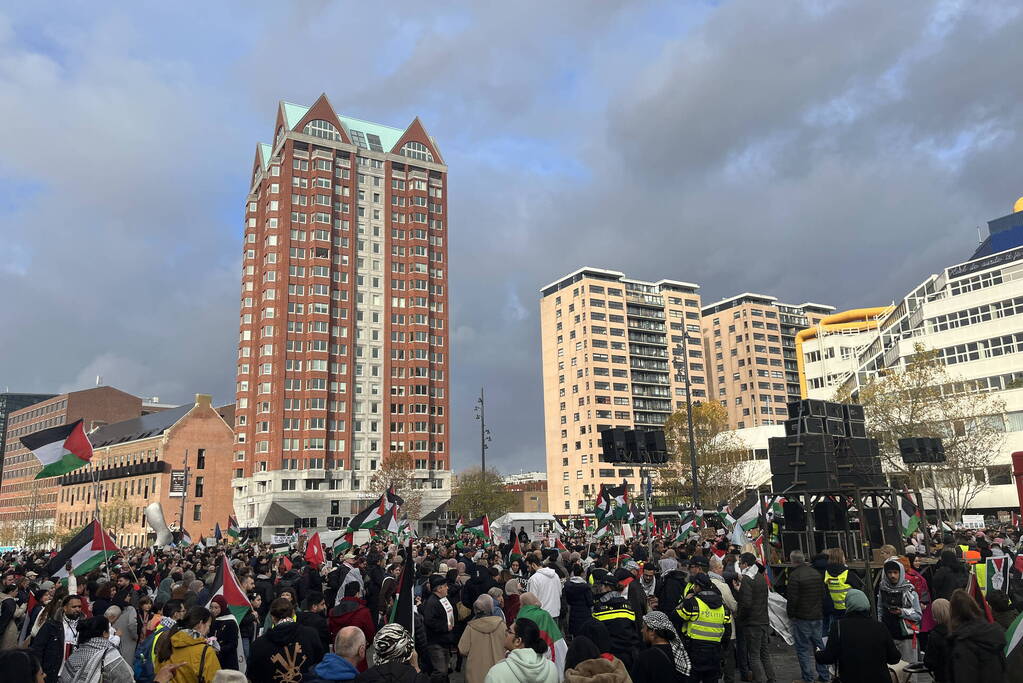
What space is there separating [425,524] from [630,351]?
57.1 m

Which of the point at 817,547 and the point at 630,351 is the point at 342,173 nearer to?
the point at 630,351

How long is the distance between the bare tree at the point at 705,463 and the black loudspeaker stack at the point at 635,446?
144ft

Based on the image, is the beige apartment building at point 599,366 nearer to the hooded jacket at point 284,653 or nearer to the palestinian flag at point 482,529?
the palestinian flag at point 482,529

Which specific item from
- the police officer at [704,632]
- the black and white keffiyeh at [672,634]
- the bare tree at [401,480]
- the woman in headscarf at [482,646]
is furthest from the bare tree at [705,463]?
the black and white keffiyeh at [672,634]

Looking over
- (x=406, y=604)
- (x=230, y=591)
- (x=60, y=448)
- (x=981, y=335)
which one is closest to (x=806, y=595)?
(x=406, y=604)

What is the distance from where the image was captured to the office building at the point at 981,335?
2344 inches

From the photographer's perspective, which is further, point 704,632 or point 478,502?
point 478,502

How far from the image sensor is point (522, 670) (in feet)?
19.6

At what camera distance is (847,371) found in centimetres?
9419

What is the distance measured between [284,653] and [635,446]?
20.4m

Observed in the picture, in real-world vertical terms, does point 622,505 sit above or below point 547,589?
above

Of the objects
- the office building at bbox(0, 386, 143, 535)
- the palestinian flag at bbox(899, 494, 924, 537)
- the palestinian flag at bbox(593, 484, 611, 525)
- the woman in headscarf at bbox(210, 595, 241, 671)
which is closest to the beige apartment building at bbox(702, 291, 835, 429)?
the office building at bbox(0, 386, 143, 535)

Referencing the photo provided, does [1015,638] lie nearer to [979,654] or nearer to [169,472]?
[979,654]

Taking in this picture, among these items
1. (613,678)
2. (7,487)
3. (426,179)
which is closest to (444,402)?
(426,179)
